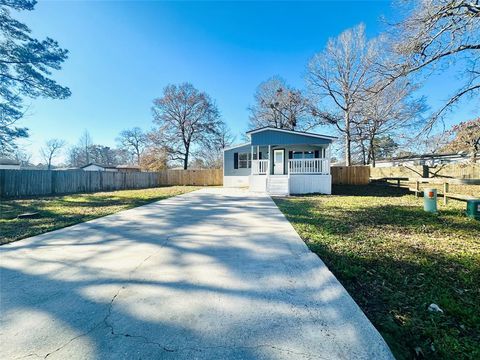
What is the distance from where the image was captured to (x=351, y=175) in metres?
16.9

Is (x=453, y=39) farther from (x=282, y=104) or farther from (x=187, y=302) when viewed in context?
(x=282, y=104)

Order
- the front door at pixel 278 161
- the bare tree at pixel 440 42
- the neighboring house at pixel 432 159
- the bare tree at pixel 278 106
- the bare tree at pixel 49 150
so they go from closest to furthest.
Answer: the bare tree at pixel 440 42, the neighboring house at pixel 432 159, the front door at pixel 278 161, the bare tree at pixel 278 106, the bare tree at pixel 49 150

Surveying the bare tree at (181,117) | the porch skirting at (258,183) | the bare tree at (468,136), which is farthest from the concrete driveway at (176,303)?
the bare tree at (181,117)

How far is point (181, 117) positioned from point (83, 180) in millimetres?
12945

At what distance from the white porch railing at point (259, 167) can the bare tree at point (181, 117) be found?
13819mm

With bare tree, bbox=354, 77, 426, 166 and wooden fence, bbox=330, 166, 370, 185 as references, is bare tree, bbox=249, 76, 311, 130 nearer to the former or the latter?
bare tree, bbox=354, 77, 426, 166

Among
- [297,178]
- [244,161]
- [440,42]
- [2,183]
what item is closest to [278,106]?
[244,161]

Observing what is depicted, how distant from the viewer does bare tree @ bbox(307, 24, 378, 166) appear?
17344 mm

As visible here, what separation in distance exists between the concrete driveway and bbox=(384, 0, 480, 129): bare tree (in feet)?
21.1

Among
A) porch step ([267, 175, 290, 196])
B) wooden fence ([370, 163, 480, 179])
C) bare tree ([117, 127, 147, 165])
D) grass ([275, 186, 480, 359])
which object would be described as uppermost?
bare tree ([117, 127, 147, 165])

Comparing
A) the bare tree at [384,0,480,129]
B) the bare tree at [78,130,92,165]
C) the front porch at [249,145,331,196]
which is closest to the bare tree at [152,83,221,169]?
the front porch at [249,145,331,196]

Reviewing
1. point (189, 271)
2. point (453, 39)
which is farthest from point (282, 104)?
point (189, 271)

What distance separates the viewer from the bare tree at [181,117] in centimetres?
2470

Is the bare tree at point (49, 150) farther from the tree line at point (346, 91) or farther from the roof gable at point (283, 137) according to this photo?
the roof gable at point (283, 137)
